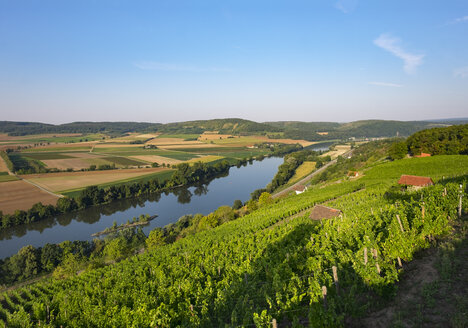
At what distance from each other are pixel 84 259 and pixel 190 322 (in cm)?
2913

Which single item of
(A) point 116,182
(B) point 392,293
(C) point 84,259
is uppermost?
(B) point 392,293

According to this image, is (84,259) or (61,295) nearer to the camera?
(61,295)

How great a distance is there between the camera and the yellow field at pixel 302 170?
72.8 m

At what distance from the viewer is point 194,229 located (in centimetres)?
3781

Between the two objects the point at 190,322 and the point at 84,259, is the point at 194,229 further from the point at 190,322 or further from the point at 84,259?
the point at 190,322

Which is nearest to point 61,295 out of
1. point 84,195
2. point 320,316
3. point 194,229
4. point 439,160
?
point 320,316

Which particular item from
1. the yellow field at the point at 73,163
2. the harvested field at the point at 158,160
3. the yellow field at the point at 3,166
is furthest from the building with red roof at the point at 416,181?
the yellow field at the point at 3,166

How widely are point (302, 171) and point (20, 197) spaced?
73393mm

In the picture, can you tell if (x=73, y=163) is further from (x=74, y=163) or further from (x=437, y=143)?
(x=437, y=143)

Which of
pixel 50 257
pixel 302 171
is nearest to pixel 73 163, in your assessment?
pixel 50 257

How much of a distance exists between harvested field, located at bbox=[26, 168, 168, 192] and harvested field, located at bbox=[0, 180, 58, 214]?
11.0ft

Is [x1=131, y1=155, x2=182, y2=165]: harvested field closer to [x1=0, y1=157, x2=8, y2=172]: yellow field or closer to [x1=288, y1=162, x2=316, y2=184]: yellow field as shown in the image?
[x1=0, y1=157, x2=8, y2=172]: yellow field

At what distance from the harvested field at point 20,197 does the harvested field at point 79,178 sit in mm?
3354

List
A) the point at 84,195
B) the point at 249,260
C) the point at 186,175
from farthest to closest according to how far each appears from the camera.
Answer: the point at 186,175, the point at 84,195, the point at 249,260
